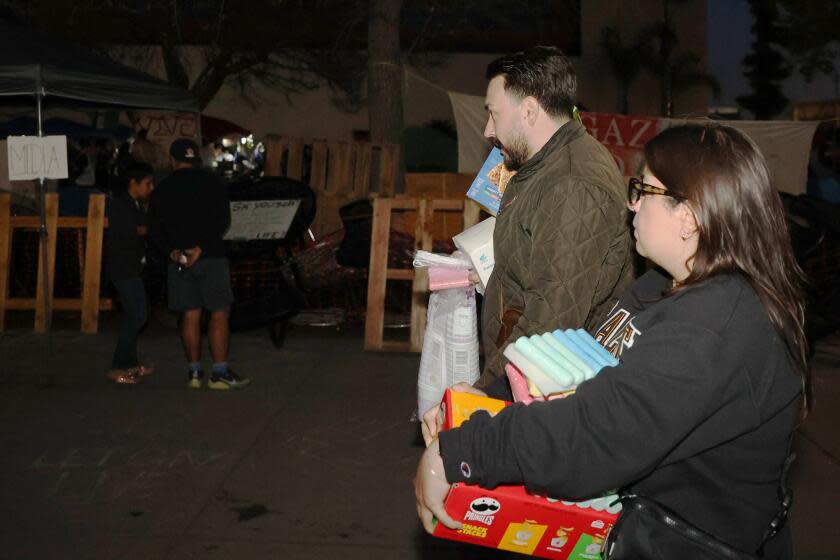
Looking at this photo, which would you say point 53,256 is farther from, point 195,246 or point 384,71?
point 384,71

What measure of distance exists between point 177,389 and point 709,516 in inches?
248

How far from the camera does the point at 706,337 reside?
184 centimetres

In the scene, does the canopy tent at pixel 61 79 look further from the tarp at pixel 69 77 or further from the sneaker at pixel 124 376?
the sneaker at pixel 124 376

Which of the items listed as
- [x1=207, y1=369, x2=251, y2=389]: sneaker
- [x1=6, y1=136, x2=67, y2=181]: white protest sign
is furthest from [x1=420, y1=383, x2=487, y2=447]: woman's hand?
[x1=6, y1=136, x2=67, y2=181]: white protest sign

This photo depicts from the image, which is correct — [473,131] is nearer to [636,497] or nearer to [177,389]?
[177,389]

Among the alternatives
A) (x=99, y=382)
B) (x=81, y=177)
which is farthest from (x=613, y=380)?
(x=81, y=177)

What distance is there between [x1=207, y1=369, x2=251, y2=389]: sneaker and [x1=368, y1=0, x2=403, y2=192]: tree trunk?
22.6 feet

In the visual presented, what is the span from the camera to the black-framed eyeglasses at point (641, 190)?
200 centimetres

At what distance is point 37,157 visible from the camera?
8141mm

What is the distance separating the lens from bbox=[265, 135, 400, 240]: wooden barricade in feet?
43.1

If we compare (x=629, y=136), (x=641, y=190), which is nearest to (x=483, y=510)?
(x=641, y=190)

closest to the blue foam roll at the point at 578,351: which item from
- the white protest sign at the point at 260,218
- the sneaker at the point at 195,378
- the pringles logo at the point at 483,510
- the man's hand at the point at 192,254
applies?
the pringles logo at the point at 483,510

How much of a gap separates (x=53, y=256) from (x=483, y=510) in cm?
897

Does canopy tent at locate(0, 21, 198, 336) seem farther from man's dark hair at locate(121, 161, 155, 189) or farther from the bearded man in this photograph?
the bearded man
